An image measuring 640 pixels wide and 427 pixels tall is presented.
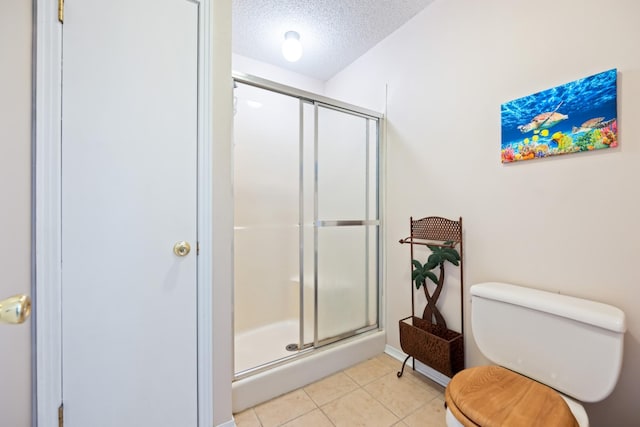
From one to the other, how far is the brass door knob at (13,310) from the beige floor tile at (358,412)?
58.2 inches

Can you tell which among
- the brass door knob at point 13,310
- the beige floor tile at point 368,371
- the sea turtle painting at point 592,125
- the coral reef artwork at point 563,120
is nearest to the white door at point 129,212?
the brass door knob at point 13,310

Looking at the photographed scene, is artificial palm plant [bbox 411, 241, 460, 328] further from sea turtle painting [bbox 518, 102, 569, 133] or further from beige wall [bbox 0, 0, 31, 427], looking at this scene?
beige wall [bbox 0, 0, 31, 427]

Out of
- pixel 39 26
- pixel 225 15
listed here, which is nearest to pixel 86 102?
pixel 39 26

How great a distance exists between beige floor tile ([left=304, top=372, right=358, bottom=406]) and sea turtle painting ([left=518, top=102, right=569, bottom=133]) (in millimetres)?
1844

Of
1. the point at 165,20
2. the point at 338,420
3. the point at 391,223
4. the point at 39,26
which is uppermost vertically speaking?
the point at 165,20

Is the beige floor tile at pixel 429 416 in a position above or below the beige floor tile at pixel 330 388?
above

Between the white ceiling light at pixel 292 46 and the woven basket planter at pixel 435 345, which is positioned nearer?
the woven basket planter at pixel 435 345

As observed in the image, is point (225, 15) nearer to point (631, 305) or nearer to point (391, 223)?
point (391, 223)

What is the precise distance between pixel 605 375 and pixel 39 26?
244cm

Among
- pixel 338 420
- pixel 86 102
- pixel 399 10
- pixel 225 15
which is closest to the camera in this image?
pixel 86 102

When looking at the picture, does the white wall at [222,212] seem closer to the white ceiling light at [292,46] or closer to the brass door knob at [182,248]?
the brass door knob at [182,248]

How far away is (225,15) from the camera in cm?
133

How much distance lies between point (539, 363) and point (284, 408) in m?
1.33

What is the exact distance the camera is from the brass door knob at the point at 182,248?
1214mm
